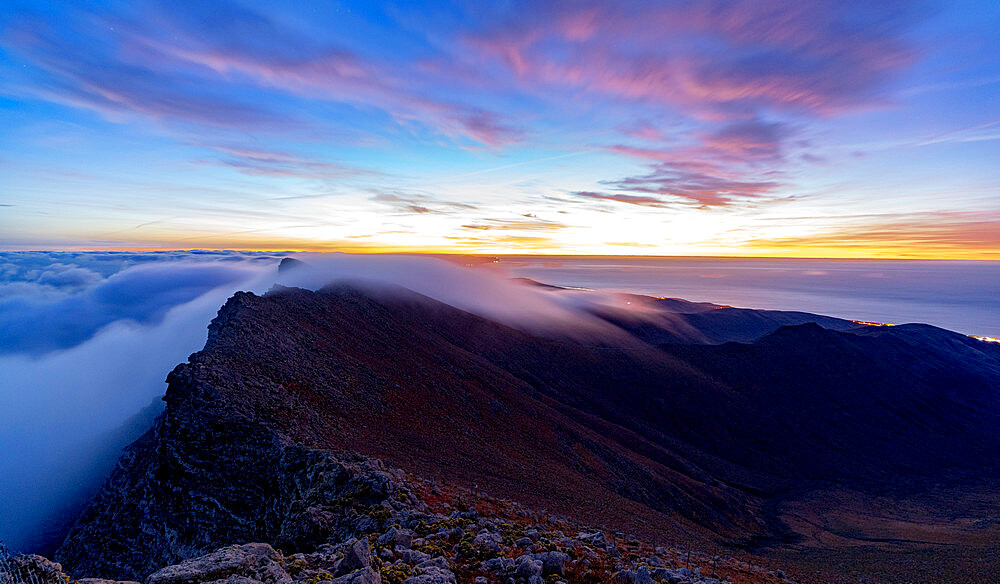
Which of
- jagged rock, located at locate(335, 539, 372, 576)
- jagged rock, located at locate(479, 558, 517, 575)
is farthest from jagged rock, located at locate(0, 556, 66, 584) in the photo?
jagged rock, located at locate(479, 558, 517, 575)

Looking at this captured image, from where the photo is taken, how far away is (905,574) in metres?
25.4

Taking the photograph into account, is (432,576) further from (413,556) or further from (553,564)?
(553,564)

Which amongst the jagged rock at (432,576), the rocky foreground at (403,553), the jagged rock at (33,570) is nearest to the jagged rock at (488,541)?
the rocky foreground at (403,553)

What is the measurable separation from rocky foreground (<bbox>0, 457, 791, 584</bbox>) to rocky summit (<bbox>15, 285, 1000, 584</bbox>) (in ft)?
0.22

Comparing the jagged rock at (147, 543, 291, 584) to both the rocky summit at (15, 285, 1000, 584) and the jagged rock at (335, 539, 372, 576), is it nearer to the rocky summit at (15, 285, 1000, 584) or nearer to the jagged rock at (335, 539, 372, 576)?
the rocky summit at (15, 285, 1000, 584)

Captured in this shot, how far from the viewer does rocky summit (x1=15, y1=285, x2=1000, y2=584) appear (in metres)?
11.5

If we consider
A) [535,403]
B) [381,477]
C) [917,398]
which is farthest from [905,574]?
[917,398]

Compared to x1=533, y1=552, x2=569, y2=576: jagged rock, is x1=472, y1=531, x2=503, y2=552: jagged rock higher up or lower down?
lower down

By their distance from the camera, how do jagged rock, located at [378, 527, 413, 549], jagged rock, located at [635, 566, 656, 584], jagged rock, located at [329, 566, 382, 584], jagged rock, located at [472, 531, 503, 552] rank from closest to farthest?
jagged rock, located at [329, 566, 382, 584] → jagged rock, located at [635, 566, 656, 584] → jagged rock, located at [378, 527, 413, 549] → jagged rock, located at [472, 531, 503, 552]

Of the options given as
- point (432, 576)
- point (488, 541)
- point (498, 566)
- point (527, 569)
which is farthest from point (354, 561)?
point (488, 541)

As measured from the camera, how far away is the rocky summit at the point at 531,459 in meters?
11.5

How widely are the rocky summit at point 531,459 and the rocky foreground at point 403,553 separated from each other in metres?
0.07

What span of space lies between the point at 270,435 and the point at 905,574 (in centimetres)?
3559

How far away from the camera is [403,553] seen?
29.5ft
